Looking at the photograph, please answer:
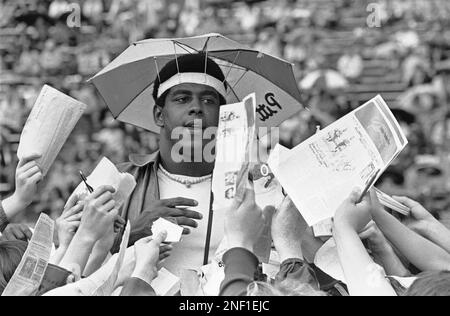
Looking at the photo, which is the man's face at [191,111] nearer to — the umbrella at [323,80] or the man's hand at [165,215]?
the man's hand at [165,215]

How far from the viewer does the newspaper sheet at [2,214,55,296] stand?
2320mm

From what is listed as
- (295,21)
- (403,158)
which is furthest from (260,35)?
(403,158)

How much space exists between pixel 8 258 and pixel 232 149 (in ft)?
2.45

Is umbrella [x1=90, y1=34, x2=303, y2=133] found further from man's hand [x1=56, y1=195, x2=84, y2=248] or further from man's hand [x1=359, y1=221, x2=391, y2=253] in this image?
man's hand [x1=359, y1=221, x2=391, y2=253]

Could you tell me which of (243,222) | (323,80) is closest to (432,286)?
(243,222)

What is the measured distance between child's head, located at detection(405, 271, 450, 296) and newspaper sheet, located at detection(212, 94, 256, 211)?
A: 505mm

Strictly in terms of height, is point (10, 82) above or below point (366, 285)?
above

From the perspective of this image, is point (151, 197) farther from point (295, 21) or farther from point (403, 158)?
point (295, 21)

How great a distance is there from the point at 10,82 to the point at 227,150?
31.8ft

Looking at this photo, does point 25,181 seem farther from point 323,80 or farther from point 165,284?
point 323,80

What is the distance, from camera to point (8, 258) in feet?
8.64

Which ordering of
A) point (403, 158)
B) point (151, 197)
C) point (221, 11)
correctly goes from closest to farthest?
point (151, 197)
point (403, 158)
point (221, 11)

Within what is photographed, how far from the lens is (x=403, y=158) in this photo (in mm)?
9766

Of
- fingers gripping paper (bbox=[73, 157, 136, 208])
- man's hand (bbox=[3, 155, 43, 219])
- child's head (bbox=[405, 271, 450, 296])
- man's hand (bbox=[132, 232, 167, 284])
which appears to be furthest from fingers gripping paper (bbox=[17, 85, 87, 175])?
child's head (bbox=[405, 271, 450, 296])
